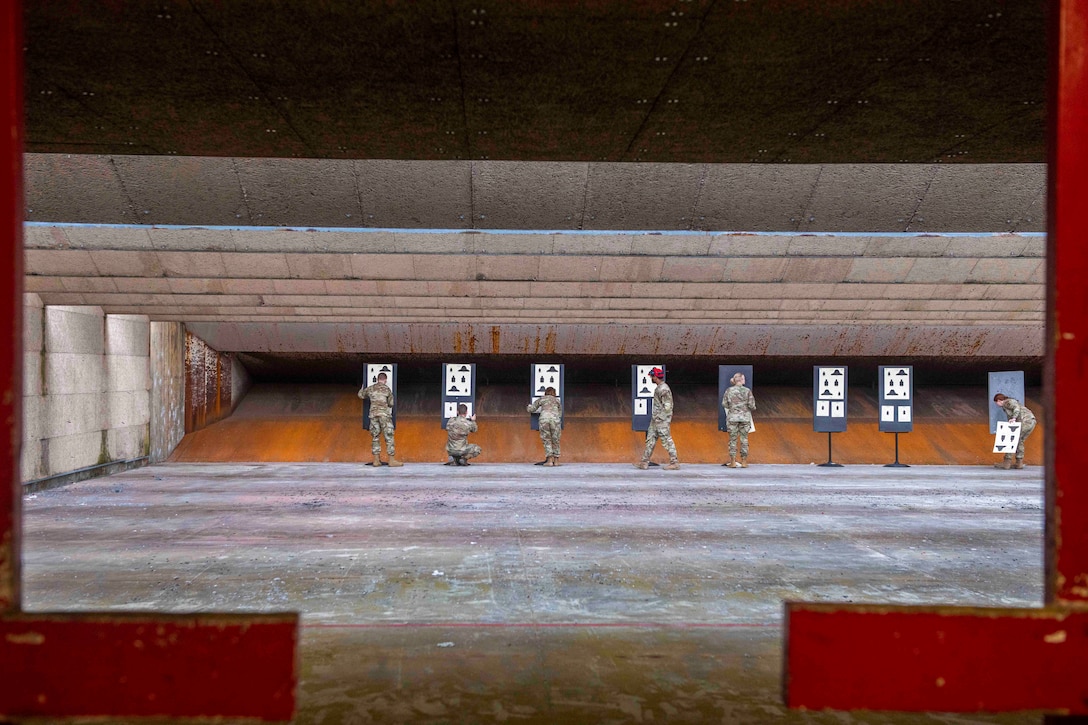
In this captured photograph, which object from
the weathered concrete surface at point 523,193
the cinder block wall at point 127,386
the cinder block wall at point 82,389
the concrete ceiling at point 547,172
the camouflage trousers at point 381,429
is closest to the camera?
the concrete ceiling at point 547,172

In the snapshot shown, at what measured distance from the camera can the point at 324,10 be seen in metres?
2.88

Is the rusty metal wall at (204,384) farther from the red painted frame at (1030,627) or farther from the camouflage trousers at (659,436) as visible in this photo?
the red painted frame at (1030,627)

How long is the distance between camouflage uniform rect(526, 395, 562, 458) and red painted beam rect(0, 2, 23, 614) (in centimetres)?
1344

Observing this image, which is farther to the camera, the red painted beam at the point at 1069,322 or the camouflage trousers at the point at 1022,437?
the camouflage trousers at the point at 1022,437

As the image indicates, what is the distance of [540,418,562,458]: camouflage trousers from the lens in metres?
15.5

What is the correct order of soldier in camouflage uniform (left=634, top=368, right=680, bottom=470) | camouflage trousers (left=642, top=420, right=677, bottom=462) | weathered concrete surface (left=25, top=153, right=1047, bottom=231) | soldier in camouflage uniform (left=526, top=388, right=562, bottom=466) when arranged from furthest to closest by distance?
soldier in camouflage uniform (left=526, top=388, right=562, bottom=466)
camouflage trousers (left=642, top=420, right=677, bottom=462)
soldier in camouflage uniform (left=634, top=368, right=680, bottom=470)
weathered concrete surface (left=25, top=153, right=1047, bottom=231)

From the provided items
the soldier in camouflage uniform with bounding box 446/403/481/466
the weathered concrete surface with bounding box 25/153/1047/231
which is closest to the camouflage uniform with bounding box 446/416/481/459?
the soldier in camouflage uniform with bounding box 446/403/481/466

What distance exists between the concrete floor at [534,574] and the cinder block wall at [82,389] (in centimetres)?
80

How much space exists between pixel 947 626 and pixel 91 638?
7.83 feet

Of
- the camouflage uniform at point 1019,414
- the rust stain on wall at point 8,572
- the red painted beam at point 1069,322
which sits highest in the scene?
the red painted beam at point 1069,322

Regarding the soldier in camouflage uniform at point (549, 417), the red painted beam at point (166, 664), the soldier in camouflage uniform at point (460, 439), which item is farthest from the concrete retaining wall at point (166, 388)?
the red painted beam at point (166, 664)

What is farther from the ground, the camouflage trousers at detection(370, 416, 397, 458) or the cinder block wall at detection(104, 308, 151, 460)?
the cinder block wall at detection(104, 308, 151, 460)

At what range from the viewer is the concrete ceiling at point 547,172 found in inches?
123

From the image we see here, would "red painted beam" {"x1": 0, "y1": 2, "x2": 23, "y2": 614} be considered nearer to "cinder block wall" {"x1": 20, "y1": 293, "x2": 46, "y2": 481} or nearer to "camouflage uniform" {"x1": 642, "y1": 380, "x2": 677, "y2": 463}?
"cinder block wall" {"x1": 20, "y1": 293, "x2": 46, "y2": 481}
